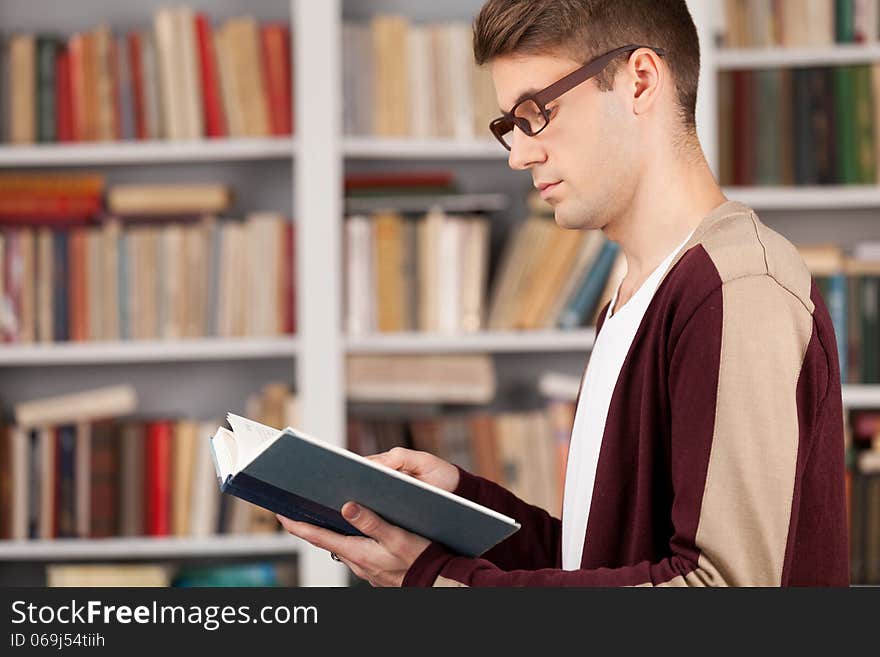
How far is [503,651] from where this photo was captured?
715 millimetres

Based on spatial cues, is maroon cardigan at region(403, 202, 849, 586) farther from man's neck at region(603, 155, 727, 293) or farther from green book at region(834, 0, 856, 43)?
green book at region(834, 0, 856, 43)

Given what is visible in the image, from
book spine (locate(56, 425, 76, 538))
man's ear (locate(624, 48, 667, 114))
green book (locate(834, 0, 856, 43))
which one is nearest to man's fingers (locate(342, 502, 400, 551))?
man's ear (locate(624, 48, 667, 114))

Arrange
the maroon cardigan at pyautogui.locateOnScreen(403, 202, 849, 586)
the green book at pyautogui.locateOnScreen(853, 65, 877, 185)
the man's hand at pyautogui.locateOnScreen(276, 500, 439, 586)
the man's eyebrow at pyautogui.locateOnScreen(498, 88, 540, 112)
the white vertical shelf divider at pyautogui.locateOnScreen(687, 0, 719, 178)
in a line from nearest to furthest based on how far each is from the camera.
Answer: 1. the maroon cardigan at pyautogui.locateOnScreen(403, 202, 849, 586)
2. the man's hand at pyautogui.locateOnScreen(276, 500, 439, 586)
3. the man's eyebrow at pyautogui.locateOnScreen(498, 88, 540, 112)
4. the white vertical shelf divider at pyautogui.locateOnScreen(687, 0, 719, 178)
5. the green book at pyautogui.locateOnScreen(853, 65, 877, 185)

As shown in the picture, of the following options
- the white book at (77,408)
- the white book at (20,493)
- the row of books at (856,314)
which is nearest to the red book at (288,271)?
the white book at (77,408)

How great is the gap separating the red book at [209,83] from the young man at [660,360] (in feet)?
5.46

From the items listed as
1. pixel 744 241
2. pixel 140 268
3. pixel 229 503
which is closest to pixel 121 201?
pixel 140 268

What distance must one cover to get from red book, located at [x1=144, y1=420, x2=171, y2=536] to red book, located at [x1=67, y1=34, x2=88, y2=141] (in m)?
0.73

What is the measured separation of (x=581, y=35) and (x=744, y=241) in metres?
0.26

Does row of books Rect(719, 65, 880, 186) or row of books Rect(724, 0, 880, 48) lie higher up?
row of books Rect(724, 0, 880, 48)

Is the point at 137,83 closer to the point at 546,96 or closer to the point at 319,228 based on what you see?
the point at 319,228

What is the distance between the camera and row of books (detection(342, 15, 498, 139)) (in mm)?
2611

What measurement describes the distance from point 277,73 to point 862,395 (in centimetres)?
159

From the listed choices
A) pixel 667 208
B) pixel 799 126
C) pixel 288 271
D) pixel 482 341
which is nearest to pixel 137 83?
pixel 288 271

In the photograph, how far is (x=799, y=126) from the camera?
270 cm
